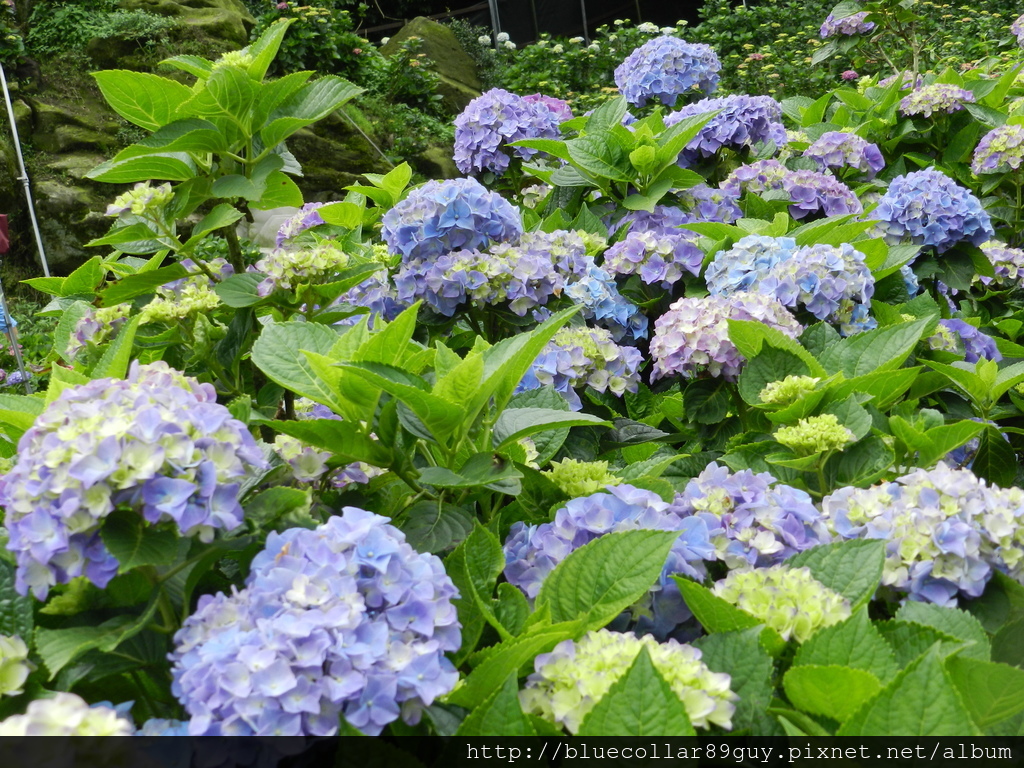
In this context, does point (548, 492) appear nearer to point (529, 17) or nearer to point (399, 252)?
point (399, 252)

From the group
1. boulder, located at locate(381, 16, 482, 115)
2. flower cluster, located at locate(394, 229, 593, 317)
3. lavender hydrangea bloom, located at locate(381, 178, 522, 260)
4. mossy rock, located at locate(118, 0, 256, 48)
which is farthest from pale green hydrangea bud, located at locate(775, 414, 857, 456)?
boulder, located at locate(381, 16, 482, 115)

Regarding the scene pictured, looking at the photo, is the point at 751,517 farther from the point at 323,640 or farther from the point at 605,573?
the point at 323,640

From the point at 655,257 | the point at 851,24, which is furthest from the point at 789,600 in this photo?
the point at 851,24

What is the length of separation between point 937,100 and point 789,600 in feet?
7.56

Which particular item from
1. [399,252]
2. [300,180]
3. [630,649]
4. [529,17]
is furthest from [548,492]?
[529,17]

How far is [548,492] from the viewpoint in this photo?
3.88 feet

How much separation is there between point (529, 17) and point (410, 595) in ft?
43.1

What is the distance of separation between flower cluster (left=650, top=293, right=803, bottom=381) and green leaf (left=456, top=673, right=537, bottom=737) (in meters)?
0.90

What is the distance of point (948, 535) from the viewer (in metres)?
0.97

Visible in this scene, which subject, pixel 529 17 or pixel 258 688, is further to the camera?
pixel 529 17

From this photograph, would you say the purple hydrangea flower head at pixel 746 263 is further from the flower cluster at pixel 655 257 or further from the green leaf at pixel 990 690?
the green leaf at pixel 990 690

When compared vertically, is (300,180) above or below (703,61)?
below

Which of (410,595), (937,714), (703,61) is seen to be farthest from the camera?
(703,61)

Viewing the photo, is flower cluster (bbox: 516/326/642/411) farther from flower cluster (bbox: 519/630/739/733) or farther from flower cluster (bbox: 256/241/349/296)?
flower cluster (bbox: 519/630/739/733)
